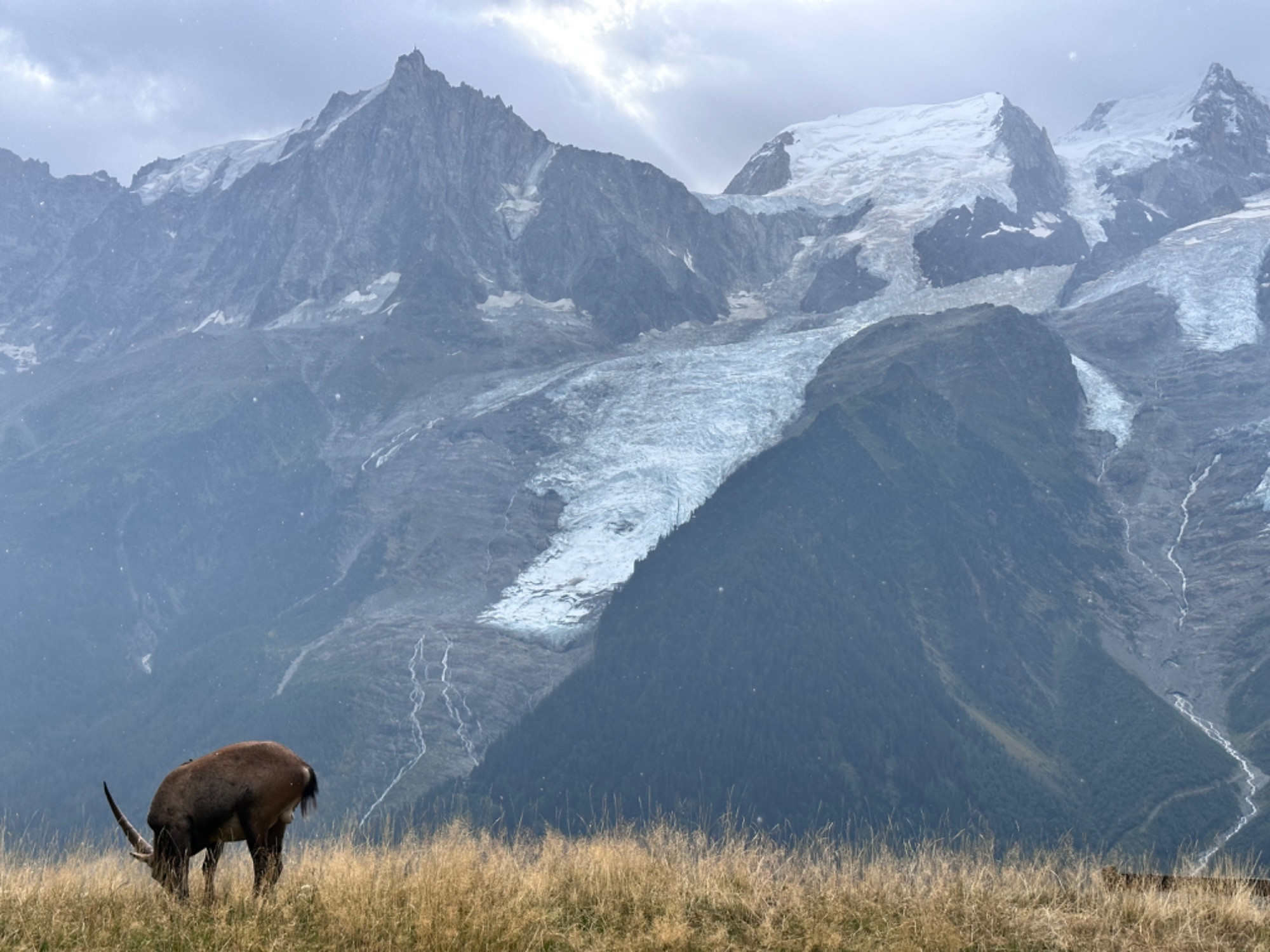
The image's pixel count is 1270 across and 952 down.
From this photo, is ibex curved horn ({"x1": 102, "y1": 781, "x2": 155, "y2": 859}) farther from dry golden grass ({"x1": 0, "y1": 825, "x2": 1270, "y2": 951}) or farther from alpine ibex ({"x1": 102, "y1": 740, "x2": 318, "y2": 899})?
dry golden grass ({"x1": 0, "y1": 825, "x2": 1270, "y2": 951})

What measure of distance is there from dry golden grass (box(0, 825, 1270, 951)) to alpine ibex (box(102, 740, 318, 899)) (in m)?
0.52

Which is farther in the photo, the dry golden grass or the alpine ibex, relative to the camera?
the alpine ibex

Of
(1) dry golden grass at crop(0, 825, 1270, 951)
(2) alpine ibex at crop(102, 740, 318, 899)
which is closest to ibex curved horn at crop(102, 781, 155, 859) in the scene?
(2) alpine ibex at crop(102, 740, 318, 899)

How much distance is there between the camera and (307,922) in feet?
39.8

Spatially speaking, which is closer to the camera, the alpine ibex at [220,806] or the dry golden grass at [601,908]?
the dry golden grass at [601,908]

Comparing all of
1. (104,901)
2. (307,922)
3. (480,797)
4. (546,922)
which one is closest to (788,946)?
(546,922)

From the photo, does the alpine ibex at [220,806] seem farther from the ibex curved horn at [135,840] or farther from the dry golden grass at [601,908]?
the dry golden grass at [601,908]

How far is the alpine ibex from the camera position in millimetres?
12031

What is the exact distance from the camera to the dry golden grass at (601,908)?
461 inches

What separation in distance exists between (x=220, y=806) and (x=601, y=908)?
437 centimetres

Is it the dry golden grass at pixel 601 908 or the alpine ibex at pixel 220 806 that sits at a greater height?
the alpine ibex at pixel 220 806

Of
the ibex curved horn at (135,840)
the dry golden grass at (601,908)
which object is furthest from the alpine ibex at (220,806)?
the dry golden grass at (601,908)

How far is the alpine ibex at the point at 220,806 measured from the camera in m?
12.0

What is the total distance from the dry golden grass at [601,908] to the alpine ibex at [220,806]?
0.52 metres
